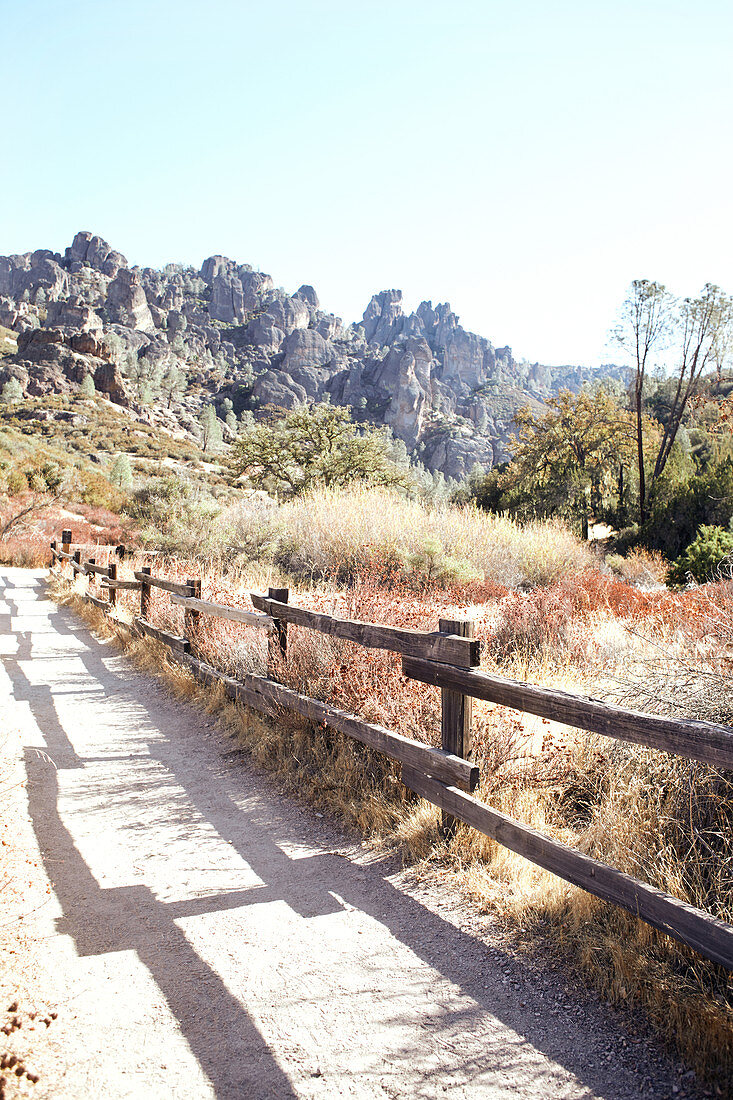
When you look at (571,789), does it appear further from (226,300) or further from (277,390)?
(226,300)

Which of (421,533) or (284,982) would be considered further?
(421,533)

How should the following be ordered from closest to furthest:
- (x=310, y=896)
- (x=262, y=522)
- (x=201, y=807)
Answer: (x=310, y=896)
(x=201, y=807)
(x=262, y=522)

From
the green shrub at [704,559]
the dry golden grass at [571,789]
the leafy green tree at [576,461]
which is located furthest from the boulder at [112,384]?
the dry golden grass at [571,789]

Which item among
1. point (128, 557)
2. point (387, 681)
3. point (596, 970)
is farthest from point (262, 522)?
point (596, 970)

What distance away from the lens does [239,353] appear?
13775 cm

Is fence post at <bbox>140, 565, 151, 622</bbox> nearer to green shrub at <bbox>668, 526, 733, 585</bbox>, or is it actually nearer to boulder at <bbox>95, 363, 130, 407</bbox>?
green shrub at <bbox>668, 526, 733, 585</bbox>

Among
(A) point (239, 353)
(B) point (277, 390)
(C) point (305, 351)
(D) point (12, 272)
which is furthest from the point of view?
(D) point (12, 272)

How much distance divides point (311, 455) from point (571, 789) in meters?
18.2

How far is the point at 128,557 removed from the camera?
16.0 metres

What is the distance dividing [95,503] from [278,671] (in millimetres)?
26282

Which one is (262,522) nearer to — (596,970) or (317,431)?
(317,431)

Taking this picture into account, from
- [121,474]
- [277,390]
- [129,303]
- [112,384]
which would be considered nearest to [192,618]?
[121,474]

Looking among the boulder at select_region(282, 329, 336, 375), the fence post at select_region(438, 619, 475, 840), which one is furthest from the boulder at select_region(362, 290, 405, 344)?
the fence post at select_region(438, 619, 475, 840)

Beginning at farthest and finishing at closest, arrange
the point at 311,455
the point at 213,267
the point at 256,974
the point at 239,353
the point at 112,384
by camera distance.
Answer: the point at 213,267
the point at 239,353
the point at 112,384
the point at 311,455
the point at 256,974
